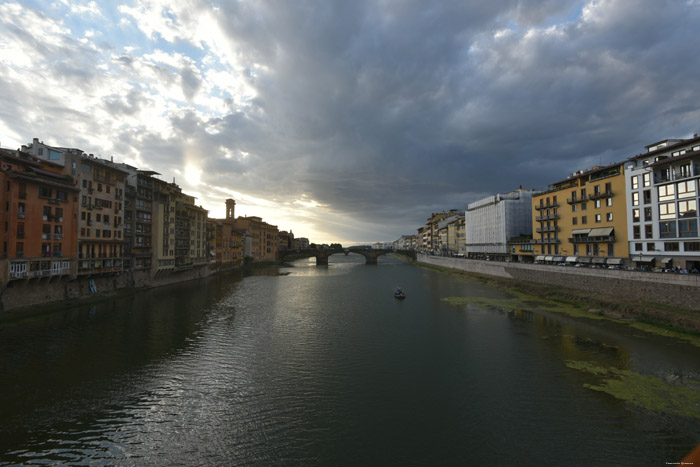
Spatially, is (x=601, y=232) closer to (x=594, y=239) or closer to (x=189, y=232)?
(x=594, y=239)

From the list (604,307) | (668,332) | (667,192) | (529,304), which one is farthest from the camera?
(529,304)

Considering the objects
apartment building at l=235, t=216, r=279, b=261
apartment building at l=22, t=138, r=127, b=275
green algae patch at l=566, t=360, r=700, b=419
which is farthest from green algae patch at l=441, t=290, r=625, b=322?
apartment building at l=235, t=216, r=279, b=261

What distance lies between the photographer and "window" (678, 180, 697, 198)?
1580 inches

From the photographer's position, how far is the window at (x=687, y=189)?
40.1 m

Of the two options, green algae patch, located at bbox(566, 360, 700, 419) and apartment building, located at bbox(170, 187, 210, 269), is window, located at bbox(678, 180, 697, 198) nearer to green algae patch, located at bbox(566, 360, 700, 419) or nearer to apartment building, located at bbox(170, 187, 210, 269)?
green algae patch, located at bbox(566, 360, 700, 419)

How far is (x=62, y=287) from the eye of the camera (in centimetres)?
4328

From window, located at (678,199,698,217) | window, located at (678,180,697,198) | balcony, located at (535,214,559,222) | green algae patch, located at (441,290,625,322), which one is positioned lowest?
green algae patch, located at (441,290,625,322)

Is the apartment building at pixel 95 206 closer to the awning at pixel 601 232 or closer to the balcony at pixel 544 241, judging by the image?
the awning at pixel 601 232

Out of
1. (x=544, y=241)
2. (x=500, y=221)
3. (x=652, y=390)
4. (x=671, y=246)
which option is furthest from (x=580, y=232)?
(x=652, y=390)

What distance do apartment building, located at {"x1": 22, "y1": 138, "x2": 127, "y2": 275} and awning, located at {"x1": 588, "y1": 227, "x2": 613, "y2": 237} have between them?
79.4 metres

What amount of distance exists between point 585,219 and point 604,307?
24502 millimetres

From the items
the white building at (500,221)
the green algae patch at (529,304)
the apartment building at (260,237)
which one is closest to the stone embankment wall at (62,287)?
the green algae patch at (529,304)

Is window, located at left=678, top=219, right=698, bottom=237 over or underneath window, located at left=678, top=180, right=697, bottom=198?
underneath

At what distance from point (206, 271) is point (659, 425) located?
9160cm
